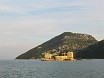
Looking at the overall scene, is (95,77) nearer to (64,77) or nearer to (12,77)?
(64,77)

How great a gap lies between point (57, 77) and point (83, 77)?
1017 cm

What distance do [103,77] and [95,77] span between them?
2.79 m

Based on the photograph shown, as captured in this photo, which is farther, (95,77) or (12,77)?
(12,77)

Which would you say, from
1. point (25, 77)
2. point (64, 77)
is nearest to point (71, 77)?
point (64, 77)

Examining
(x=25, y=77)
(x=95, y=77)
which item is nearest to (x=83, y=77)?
(x=95, y=77)

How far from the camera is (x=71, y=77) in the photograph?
347 ft

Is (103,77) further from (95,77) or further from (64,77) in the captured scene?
(64,77)

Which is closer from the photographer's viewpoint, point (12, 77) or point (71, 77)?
point (71, 77)

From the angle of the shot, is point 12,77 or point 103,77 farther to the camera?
point 12,77

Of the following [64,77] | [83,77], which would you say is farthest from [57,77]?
[83,77]

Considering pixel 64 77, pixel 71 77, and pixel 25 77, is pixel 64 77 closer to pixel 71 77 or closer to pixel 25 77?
pixel 71 77

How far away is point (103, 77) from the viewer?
337 ft

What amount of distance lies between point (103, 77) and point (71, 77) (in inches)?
440

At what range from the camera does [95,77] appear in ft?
341
